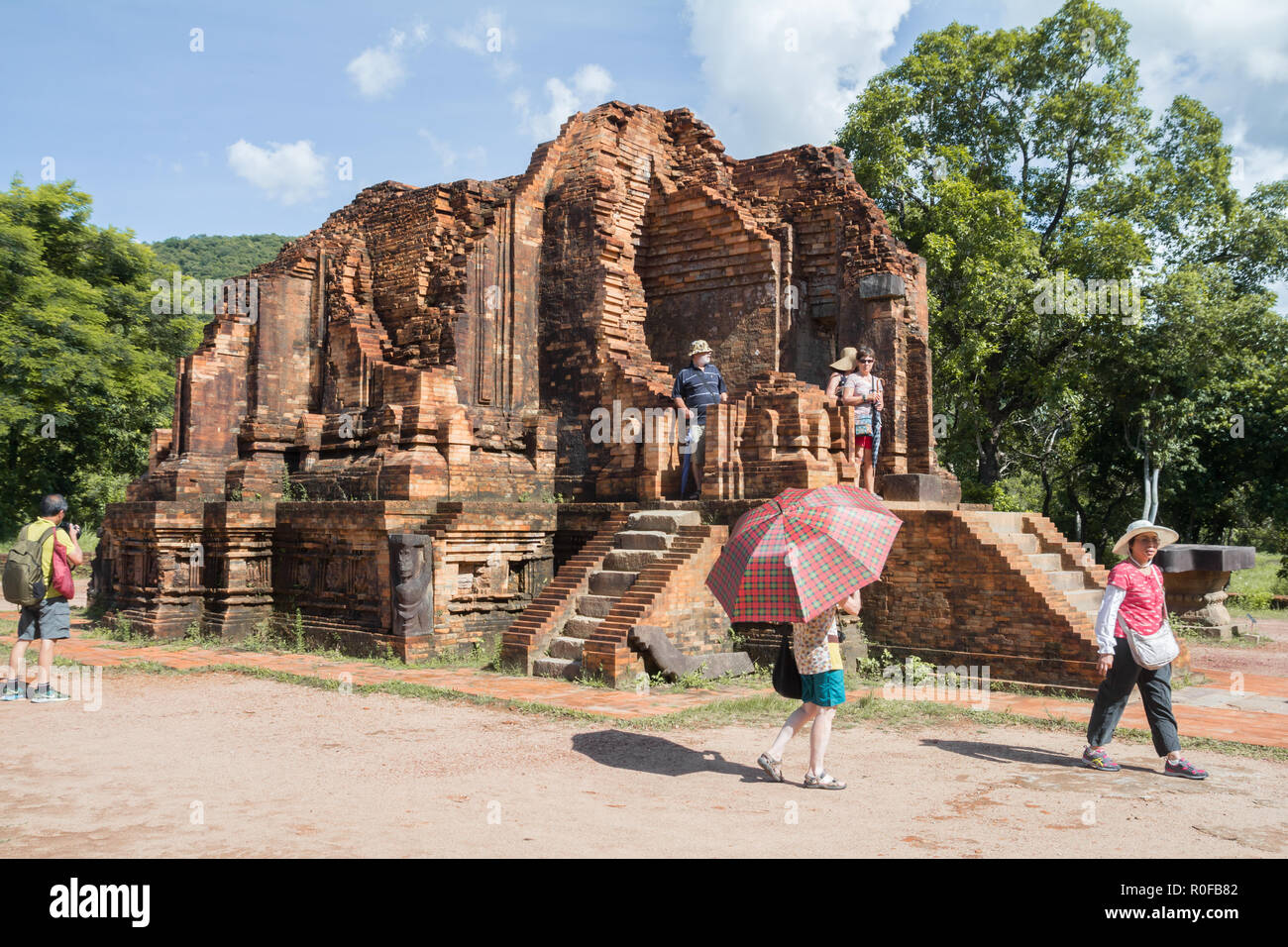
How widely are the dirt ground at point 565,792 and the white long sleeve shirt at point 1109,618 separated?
30.0 inches

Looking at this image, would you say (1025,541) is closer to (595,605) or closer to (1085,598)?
(1085,598)

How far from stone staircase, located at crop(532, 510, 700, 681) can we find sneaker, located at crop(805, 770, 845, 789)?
3.64 metres

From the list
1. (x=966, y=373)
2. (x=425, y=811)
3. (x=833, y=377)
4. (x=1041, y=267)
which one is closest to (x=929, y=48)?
(x=1041, y=267)

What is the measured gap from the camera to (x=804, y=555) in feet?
18.3

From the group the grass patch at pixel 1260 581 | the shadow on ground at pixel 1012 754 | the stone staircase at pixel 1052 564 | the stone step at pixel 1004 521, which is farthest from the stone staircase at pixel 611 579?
the grass patch at pixel 1260 581

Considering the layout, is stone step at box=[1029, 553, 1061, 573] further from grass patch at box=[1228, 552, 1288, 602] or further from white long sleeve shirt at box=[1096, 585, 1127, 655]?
grass patch at box=[1228, 552, 1288, 602]

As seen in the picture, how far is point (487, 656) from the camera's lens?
35.0ft

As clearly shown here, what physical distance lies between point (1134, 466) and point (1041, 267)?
5386 millimetres

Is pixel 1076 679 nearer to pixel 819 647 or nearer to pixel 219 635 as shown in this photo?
pixel 819 647

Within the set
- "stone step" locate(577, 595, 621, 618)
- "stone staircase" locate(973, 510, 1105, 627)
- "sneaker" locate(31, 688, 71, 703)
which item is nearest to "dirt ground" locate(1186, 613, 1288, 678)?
"stone staircase" locate(973, 510, 1105, 627)

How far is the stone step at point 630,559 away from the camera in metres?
10.0

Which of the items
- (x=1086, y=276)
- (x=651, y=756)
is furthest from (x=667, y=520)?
(x=1086, y=276)

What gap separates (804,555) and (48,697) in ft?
21.5

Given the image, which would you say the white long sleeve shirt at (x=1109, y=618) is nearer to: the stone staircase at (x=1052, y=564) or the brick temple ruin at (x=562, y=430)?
the brick temple ruin at (x=562, y=430)
